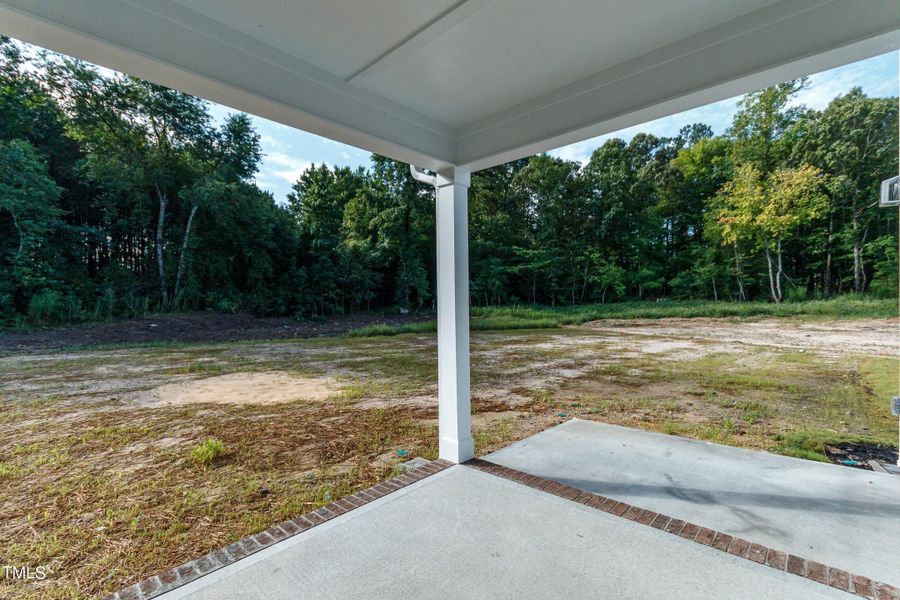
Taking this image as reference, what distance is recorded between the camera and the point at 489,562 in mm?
1475

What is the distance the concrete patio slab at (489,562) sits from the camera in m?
1.31

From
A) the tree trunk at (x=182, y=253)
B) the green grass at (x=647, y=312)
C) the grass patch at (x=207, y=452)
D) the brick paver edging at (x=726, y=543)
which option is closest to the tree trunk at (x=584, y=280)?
the green grass at (x=647, y=312)

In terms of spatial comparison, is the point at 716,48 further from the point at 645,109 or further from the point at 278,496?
the point at 278,496

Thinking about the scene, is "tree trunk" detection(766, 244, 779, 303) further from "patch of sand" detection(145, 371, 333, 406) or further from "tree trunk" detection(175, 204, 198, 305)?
"tree trunk" detection(175, 204, 198, 305)

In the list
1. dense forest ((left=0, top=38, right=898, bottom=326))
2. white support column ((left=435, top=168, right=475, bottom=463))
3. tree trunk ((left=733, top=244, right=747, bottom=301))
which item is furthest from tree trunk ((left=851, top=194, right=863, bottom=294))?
white support column ((left=435, top=168, right=475, bottom=463))

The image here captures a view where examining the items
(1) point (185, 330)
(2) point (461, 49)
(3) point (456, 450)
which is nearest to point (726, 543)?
(3) point (456, 450)

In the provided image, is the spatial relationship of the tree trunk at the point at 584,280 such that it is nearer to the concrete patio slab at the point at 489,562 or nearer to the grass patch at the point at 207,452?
the concrete patio slab at the point at 489,562

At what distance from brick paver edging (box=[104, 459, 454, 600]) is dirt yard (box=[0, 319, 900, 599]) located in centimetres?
30

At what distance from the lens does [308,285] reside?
534cm

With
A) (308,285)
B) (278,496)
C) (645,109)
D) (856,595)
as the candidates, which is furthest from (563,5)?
(308,285)

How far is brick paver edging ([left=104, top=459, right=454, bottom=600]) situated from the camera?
134 centimetres

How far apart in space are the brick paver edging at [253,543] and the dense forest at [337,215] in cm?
293

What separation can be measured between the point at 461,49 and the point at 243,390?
3846 mm

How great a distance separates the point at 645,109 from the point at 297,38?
4.95 ft
